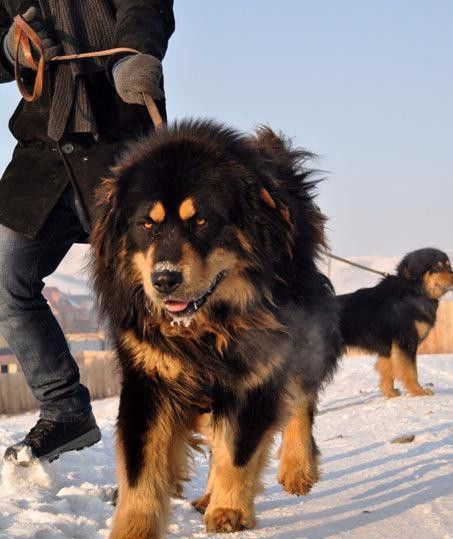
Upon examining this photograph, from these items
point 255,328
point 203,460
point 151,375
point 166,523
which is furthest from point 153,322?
point 203,460

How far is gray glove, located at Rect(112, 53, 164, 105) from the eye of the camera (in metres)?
2.90

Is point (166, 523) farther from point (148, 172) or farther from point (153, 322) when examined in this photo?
point (148, 172)

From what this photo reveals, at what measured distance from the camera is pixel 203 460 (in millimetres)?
5246

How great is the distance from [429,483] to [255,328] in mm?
1528

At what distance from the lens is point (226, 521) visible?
2.79 metres

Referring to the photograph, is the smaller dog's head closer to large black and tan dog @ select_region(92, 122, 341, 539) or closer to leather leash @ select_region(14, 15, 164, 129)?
large black and tan dog @ select_region(92, 122, 341, 539)

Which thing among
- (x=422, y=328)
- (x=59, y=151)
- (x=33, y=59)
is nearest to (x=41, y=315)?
(x=59, y=151)

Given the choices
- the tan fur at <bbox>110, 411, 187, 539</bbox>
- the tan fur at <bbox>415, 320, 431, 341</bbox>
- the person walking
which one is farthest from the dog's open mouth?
the tan fur at <bbox>415, 320, 431, 341</bbox>

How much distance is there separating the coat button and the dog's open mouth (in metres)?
0.87

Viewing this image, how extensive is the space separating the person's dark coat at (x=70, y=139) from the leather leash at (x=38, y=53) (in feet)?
0.27

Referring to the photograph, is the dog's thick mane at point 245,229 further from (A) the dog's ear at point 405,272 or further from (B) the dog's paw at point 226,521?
(A) the dog's ear at point 405,272

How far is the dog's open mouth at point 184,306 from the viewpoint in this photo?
261 centimetres

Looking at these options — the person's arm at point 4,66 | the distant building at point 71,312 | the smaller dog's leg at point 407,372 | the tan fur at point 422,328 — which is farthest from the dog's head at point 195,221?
the distant building at point 71,312

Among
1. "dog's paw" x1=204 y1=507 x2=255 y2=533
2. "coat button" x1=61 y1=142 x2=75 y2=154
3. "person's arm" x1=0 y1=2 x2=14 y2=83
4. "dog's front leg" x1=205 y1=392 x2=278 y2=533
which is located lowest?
"dog's paw" x1=204 y1=507 x2=255 y2=533
